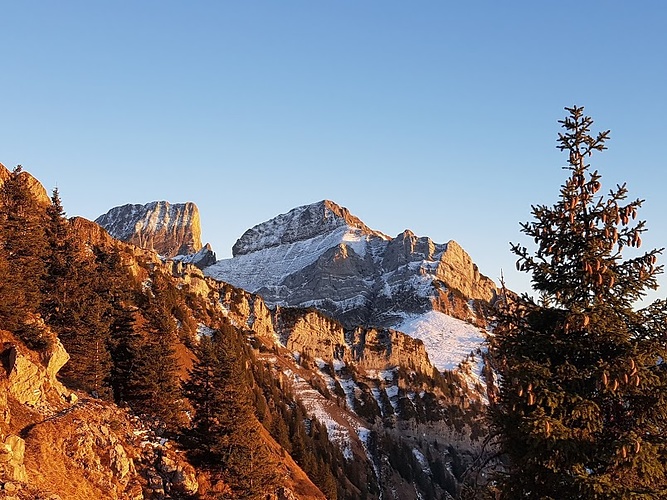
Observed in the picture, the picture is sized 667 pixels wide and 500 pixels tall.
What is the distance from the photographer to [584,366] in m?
12.6

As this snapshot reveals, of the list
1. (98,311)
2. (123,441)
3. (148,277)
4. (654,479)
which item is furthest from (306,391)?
(654,479)

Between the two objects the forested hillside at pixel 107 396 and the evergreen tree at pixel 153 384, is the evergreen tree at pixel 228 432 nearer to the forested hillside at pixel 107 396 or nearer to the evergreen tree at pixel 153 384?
the forested hillside at pixel 107 396

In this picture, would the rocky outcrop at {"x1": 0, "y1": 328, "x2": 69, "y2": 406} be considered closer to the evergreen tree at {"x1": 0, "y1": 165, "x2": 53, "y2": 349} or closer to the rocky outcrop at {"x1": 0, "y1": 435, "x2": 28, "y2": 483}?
the evergreen tree at {"x1": 0, "y1": 165, "x2": 53, "y2": 349}

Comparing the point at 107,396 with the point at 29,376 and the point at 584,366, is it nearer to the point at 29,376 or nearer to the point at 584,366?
the point at 29,376

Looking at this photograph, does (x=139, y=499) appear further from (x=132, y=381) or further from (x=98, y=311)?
(x=98, y=311)

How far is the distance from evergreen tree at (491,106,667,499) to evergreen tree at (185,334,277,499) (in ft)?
83.8

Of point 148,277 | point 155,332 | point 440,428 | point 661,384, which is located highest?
point 148,277

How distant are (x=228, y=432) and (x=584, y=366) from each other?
27987 mm

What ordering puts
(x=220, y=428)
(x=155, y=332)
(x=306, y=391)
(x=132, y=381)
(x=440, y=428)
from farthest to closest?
(x=440, y=428) → (x=306, y=391) → (x=155, y=332) → (x=132, y=381) → (x=220, y=428)

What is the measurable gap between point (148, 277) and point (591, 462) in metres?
134

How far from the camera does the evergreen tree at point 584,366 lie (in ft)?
37.2

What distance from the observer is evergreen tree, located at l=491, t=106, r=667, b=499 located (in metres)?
11.3

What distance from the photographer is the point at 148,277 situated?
443 ft

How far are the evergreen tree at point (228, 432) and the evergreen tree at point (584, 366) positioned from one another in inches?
1006
